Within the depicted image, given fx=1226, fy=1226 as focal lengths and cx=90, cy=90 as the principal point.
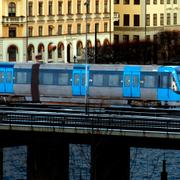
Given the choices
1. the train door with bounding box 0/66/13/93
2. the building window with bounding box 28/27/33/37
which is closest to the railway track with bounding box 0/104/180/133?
the train door with bounding box 0/66/13/93

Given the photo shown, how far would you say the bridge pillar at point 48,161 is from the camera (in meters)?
60.7

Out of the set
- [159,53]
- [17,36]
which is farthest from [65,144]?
[159,53]

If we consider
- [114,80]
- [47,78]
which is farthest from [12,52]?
[114,80]

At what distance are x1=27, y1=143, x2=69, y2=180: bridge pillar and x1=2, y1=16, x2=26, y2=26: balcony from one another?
57436mm

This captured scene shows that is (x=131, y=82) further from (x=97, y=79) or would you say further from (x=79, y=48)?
(x=79, y=48)

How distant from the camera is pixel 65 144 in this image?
6219 centimetres

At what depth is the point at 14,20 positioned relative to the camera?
120062 millimetres

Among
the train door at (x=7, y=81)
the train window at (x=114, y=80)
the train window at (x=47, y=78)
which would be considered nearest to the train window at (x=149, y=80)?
the train window at (x=114, y=80)

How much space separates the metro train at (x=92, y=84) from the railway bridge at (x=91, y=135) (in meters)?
9.74

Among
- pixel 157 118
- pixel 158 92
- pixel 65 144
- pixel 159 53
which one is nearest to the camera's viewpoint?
pixel 157 118

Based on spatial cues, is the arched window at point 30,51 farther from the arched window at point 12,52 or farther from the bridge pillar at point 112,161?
the bridge pillar at point 112,161

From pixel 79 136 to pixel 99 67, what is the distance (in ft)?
61.0

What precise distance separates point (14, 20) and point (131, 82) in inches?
1831

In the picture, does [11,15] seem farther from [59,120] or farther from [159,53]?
[59,120]
